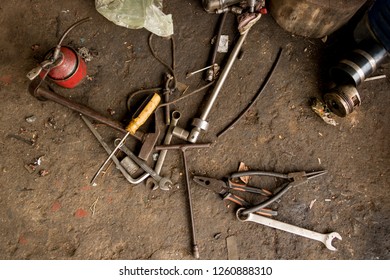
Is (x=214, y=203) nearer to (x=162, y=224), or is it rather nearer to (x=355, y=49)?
(x=162, y=224)

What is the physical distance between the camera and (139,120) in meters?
2.20

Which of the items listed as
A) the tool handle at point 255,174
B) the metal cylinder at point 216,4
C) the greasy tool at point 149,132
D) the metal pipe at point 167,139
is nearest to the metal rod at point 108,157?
the greasy tool at point 149,132

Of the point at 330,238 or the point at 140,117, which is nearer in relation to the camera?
the point at 140,117

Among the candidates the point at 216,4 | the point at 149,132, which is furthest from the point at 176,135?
the point at 216,4

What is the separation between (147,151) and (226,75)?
759 mm

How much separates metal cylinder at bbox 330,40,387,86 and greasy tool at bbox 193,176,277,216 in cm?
96

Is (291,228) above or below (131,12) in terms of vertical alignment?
below

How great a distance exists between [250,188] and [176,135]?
62 cm

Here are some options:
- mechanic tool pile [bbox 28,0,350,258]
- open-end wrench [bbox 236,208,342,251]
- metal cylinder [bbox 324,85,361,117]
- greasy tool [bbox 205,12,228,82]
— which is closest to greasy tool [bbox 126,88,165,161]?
mechanic tool pile [bbox 28,0,350,258]

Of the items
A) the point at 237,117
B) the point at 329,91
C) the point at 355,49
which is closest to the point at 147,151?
the point at 237,117

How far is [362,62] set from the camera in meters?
2.21

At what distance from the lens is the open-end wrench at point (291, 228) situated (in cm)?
227

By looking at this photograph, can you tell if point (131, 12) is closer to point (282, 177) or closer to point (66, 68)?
point (66, 68)

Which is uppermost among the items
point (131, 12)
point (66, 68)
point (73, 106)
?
point (131, 12)
